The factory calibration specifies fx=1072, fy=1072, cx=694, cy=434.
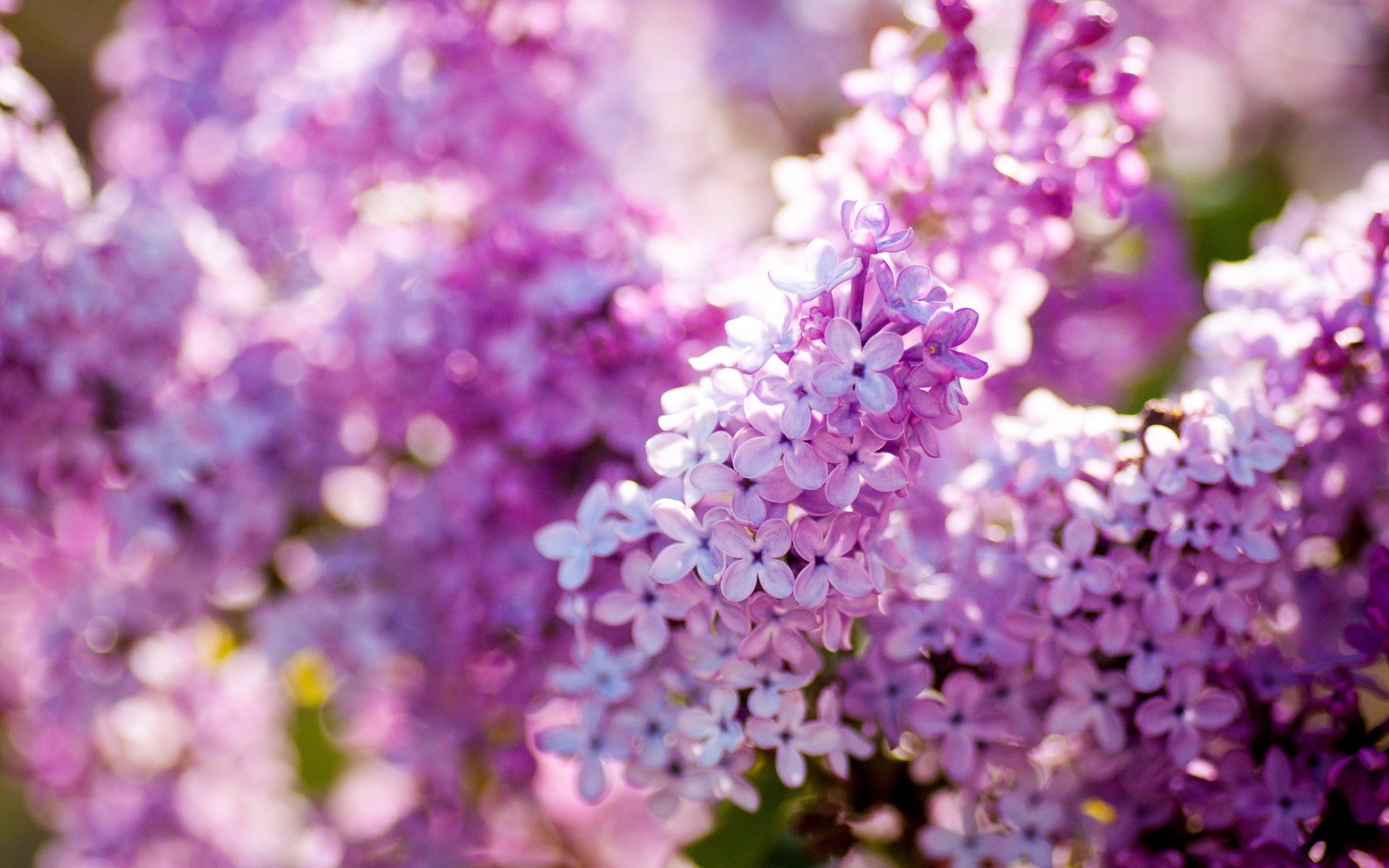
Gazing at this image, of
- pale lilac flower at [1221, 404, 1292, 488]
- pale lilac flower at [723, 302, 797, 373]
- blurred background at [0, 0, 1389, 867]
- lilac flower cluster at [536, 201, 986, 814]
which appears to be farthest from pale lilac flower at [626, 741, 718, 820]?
blurred background at [0, 0, 1389, 867]

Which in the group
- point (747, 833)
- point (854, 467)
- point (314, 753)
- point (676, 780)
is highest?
point (854, 467)

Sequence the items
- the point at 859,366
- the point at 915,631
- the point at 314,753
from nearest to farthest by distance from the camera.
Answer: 1. the point at 859,366
2. the point at 915,631
3. the point at 314,753

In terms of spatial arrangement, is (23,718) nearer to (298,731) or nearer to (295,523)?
(298,731)

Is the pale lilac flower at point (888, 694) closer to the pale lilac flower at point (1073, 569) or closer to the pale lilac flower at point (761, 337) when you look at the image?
the pale lilac flower at point (1073, 569)

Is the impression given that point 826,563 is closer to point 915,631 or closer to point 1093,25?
point 915,631

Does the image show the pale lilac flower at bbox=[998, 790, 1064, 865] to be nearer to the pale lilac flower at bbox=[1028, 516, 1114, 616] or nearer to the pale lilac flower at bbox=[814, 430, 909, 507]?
the pale lilac flower at bbox=[1028, 516, 1114, 616]

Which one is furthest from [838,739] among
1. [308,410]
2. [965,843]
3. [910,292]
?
[308,410]
